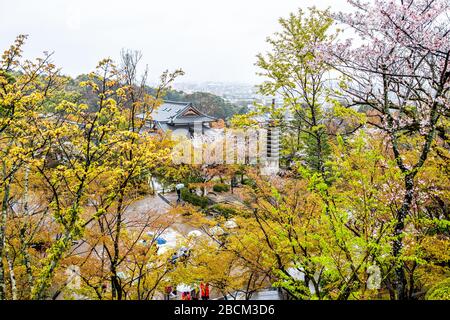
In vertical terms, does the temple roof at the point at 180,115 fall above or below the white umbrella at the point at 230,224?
above

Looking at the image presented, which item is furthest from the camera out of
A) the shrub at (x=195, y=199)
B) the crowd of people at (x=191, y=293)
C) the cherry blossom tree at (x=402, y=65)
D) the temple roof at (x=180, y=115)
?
the temple roof at (x=180, y=115)

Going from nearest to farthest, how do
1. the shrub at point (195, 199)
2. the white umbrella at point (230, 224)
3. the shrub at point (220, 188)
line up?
the white umbrella at point (230, 224)
the shrub at point (195, 199)
the shrub at point (220, 188)

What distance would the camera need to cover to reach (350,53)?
7.13 metres

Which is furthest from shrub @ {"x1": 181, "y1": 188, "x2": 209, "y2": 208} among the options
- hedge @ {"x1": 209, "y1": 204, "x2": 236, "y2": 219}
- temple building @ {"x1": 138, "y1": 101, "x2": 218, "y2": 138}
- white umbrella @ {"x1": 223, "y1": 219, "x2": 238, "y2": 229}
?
temple building @ {"x1": 138, "y1": 101, "x2": 218, "y2": 138}

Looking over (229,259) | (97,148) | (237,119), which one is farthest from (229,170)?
(97,148)

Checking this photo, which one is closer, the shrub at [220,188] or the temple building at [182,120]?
the shrub at [220,188]

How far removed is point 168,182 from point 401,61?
63.5 ft

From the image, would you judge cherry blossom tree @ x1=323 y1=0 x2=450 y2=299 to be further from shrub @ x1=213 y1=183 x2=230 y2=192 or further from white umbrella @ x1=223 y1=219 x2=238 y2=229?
shrub @ x1=213 y1=183 x2=230 y2=192

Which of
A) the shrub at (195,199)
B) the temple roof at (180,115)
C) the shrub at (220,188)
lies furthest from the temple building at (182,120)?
the shrub at (195,199)

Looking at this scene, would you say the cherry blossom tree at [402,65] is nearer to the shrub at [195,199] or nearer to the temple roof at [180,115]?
the shrub at [195,199]

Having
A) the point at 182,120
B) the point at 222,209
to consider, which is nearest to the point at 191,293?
the point at 222,209

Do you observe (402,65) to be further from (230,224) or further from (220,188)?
(220,188)
